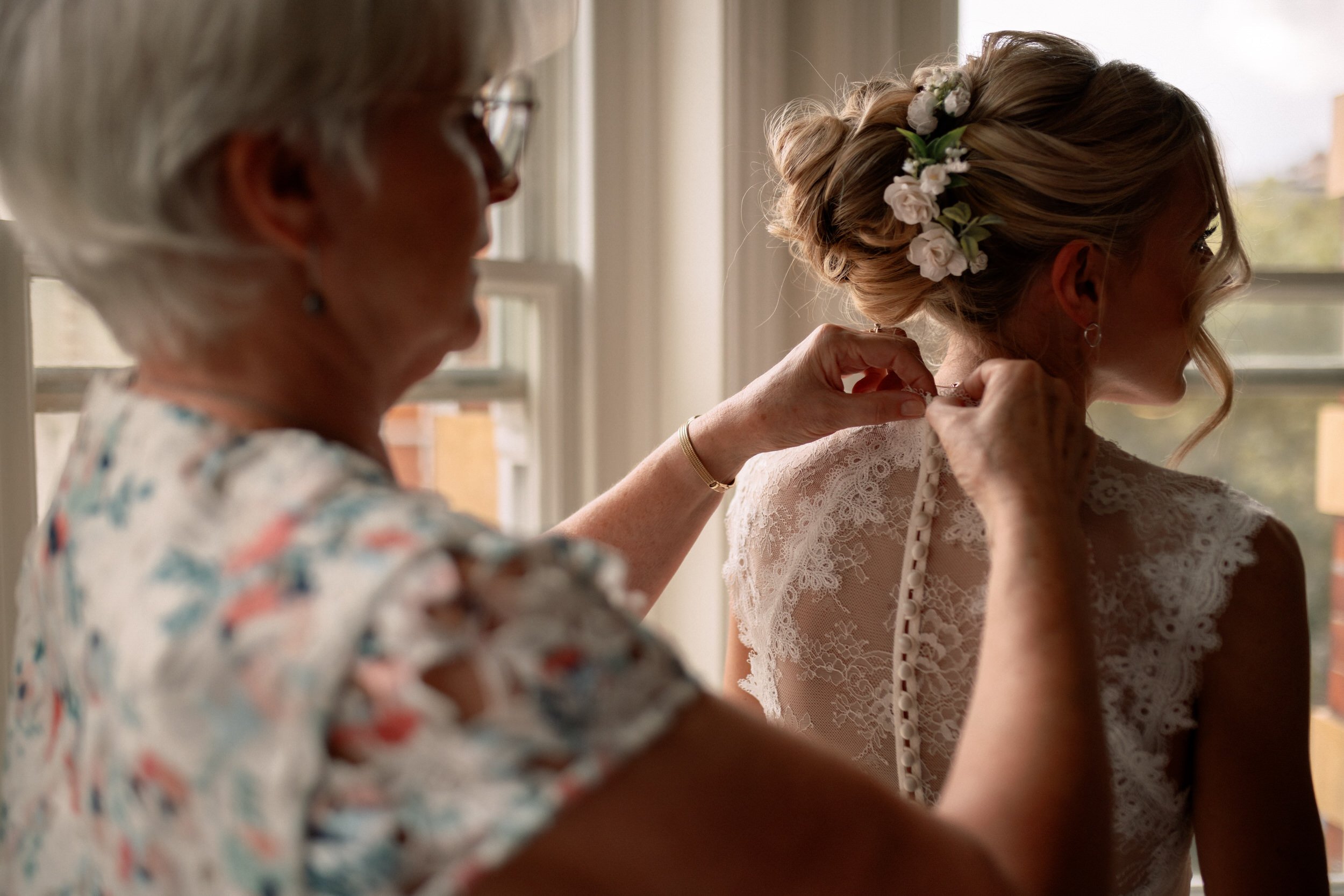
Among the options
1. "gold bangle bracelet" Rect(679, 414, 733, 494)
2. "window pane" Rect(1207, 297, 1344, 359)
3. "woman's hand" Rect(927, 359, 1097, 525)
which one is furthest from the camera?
"window pane" Rect(1207, 297, 1344, 359)

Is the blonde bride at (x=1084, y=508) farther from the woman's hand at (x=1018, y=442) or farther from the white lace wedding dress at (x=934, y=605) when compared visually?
the woman's hand at (x=1018, y=442)

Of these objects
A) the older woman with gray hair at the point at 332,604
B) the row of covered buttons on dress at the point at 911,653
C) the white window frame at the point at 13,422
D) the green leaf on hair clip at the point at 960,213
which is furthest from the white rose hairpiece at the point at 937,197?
the white window frame at the point at 13,422

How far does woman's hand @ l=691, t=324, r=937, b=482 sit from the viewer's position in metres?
1.10

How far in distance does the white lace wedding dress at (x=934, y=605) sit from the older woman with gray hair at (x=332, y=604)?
0.26 m

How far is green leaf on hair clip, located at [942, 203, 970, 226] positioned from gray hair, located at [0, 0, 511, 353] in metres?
0.59

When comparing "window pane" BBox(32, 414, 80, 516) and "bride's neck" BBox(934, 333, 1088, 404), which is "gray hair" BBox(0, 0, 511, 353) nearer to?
"bride's neck" BBox(934, 333, 1088, 404)

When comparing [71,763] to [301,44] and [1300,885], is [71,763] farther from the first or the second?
[1300,885]

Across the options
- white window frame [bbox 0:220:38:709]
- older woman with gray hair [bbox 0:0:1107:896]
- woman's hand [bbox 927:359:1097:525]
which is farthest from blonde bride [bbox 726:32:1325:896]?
white window frame [bbox 0:220:38:709]

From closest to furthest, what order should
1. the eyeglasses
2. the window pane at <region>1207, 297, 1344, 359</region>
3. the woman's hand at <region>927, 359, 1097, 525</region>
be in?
the eyeglasses < the woman's hand at <region>927, 359, 1097, 525</region> < the window pane at <region>1207, 297, 1344, 359</region>

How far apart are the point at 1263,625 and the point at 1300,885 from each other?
0.81 ft

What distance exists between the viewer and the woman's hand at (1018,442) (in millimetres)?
817

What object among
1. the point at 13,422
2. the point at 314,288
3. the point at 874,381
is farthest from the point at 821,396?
the point at 13,422

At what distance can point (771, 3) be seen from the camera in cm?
161

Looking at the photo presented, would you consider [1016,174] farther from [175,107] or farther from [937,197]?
[175,107]
